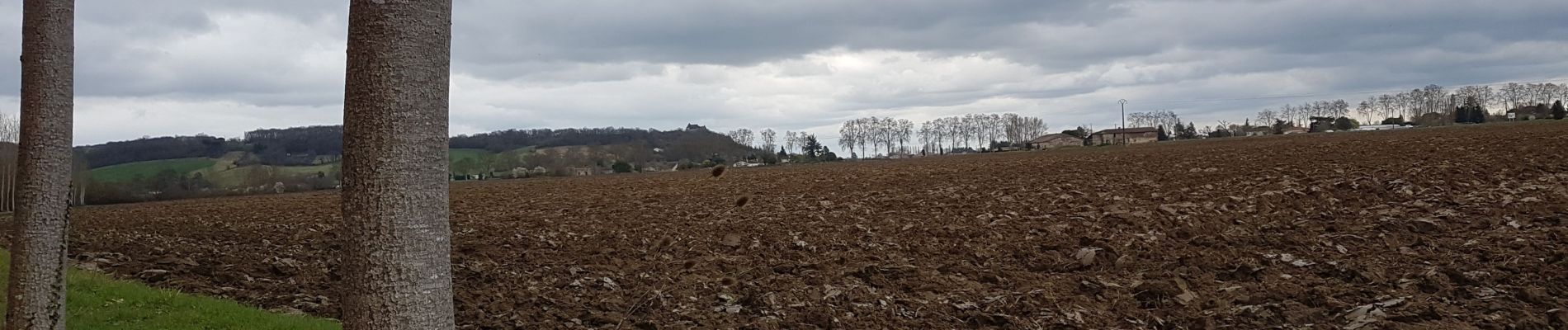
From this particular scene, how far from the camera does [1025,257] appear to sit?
12258mm

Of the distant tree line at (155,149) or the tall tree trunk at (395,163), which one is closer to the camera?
the tall tree trunk at (395,163)

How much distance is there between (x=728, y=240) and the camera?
14945mm

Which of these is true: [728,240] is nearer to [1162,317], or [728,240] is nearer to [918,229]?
[918,229]

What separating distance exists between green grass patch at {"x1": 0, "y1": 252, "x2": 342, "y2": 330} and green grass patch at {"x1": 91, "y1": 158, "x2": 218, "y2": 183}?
219 feet

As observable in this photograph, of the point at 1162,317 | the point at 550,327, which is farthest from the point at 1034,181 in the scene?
the point at 550,327

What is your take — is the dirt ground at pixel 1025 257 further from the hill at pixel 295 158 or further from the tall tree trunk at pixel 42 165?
the hill at pixel 295 158

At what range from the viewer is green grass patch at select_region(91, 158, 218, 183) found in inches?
2890

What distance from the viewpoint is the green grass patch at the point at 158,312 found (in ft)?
29.8

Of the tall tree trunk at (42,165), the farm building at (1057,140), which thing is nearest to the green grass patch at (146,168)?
the tall tree trunk at (42,165)

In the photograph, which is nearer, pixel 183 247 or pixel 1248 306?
pixel 1248 306

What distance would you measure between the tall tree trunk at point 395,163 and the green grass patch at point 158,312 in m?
6.84

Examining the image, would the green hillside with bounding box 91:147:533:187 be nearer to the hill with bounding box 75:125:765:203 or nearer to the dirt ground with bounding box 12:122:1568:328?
the hill with bounding box 75:125:765:203

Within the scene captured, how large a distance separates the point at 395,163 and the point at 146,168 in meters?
96.9

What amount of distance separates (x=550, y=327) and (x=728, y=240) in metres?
5.99
